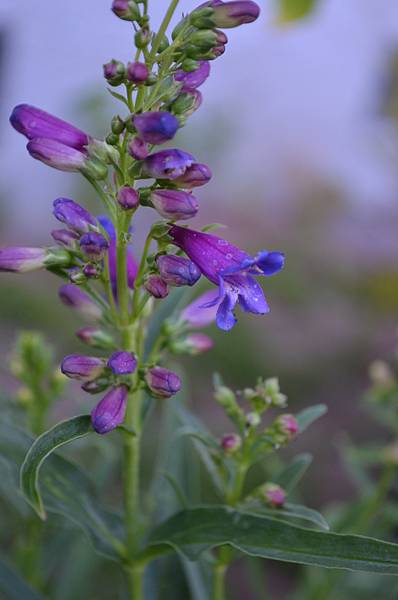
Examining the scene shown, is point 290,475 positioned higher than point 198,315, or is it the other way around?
point 198,315

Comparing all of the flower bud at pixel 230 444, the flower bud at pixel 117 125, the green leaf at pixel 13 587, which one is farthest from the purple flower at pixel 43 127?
the green leaf at pixel 13 587

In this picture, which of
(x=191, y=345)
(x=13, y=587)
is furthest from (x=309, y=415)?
(x=13, y=587)

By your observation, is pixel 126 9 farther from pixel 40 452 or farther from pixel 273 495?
pixel 273 495

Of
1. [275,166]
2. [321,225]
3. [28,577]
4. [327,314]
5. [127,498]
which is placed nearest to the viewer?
[127,498]

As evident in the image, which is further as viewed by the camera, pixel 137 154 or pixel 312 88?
pixel 312 88

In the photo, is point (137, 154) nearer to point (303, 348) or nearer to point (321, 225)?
point (303, 348)

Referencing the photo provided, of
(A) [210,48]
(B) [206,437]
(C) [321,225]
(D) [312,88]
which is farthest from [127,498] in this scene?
(D) [312,88]
